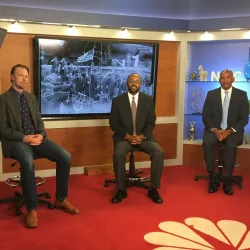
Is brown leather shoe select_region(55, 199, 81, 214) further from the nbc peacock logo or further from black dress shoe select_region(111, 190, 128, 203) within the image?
the nbc peacock logo

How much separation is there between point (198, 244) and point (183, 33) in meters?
3.29

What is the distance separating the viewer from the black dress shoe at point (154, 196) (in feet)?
13.0

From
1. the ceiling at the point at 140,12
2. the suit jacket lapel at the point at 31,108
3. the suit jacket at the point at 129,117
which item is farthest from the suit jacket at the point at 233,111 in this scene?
the suit jacket lapel at the point at 31,108

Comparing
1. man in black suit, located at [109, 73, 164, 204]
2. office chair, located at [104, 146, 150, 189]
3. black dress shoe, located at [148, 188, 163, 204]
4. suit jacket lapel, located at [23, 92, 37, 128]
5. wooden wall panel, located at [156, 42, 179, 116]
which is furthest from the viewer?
wooden wall panel, located at [156, 42, 179, 116]

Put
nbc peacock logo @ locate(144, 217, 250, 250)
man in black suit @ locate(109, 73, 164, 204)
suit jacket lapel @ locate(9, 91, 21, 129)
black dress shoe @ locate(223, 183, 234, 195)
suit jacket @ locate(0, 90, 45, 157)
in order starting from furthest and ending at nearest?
black dress shoe @ locate(223, 183, 234, 195) → man in black suit @ locate(109, 73, 164, 204) → suit jacket lapel @ locate(9, 91, 21, 129) → suit jacket @ locate(0, 90, 45, 157) → nbc peacock logo @ locate(144, 217, 250, 250)

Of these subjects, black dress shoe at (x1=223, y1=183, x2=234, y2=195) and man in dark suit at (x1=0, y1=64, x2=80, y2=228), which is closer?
man in dark suit at (x1=0, y1=64, x2=80, y2=228)

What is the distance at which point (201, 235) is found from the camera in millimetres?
3182

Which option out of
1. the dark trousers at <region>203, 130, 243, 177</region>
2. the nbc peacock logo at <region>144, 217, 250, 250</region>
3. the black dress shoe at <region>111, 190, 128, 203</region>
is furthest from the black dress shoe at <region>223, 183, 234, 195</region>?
the black dress shoe at <region>111, 190, 128, 203</region>

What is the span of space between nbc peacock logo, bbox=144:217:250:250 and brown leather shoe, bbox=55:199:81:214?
31.7 inches

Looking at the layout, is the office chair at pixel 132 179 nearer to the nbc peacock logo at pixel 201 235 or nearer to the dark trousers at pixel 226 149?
the dark trousers at pixel 226 149

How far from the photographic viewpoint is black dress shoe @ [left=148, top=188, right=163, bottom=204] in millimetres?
3959

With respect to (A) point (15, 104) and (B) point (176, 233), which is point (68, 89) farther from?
(B) point (176, 233)

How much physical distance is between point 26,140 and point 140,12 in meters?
2.67

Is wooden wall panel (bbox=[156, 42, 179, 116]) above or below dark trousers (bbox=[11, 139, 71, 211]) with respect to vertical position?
above
